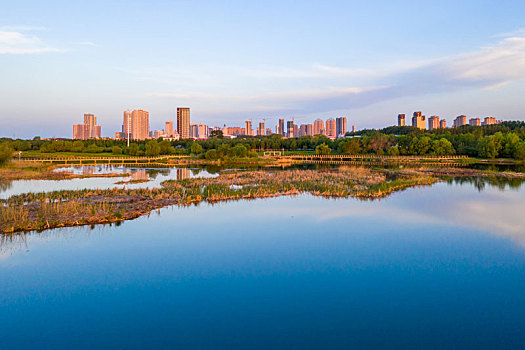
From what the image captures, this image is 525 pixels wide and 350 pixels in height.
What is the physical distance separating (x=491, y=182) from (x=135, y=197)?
1610 inches

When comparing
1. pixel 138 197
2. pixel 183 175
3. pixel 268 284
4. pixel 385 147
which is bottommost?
pixel 268 284

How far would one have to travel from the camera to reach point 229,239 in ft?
64.4

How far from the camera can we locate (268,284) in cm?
1356

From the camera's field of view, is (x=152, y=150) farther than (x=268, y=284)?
Yes

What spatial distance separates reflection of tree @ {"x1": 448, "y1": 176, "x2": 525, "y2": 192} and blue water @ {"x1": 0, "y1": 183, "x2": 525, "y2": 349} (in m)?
18.8

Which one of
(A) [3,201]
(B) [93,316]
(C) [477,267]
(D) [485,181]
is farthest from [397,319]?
(D) [485,181]

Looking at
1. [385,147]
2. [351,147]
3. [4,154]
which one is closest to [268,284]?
[4,154]

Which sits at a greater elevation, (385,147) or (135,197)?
(385,147)

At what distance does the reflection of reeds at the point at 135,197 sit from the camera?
21.6m

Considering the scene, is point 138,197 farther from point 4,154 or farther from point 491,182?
point 4,154

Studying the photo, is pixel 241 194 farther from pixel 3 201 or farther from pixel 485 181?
pixel 485 181

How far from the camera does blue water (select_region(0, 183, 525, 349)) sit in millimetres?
10102

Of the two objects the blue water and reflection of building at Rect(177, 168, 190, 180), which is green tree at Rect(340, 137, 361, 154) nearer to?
reflection of building at Rect(177, 168, 190, 180)

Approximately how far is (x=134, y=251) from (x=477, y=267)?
15.4 m
